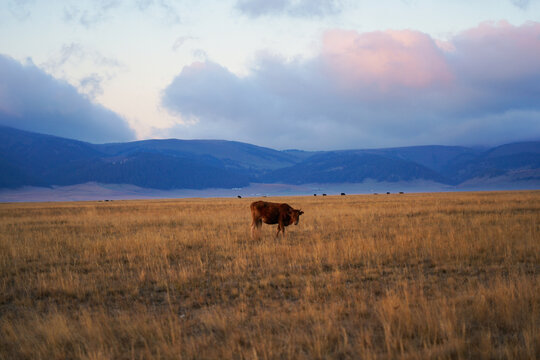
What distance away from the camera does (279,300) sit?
7656 millimetres

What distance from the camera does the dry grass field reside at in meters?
5.35

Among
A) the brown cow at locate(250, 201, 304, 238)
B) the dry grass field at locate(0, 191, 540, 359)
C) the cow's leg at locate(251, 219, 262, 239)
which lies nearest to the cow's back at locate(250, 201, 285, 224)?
the brown cow at locate(250, 201, 304, 238)

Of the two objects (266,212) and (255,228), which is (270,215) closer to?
(266,212)

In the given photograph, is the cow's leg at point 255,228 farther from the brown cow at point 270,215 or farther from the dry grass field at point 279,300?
the dry grass field at point 279,300

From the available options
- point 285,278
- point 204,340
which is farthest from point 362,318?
point 285,278

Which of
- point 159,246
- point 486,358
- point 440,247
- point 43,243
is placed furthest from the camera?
point 43,243

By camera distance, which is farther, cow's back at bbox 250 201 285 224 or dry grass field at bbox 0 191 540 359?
cow's back at bbox 250 201 285 224

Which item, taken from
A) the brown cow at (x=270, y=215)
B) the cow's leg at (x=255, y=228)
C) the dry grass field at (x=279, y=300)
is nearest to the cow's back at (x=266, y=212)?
the brown cow at (x=270, y=215)

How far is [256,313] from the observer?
6891mm

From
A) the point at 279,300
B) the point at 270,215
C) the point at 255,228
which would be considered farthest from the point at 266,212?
the point at 279,300

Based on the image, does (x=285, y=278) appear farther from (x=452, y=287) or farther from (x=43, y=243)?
(x=43, y=243)

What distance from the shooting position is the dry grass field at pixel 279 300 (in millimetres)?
5348

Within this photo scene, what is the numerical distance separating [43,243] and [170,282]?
976 centimetres

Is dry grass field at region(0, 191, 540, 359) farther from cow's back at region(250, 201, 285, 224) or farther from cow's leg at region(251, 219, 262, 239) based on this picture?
cow's back at region(250, 201, 285, 224)
